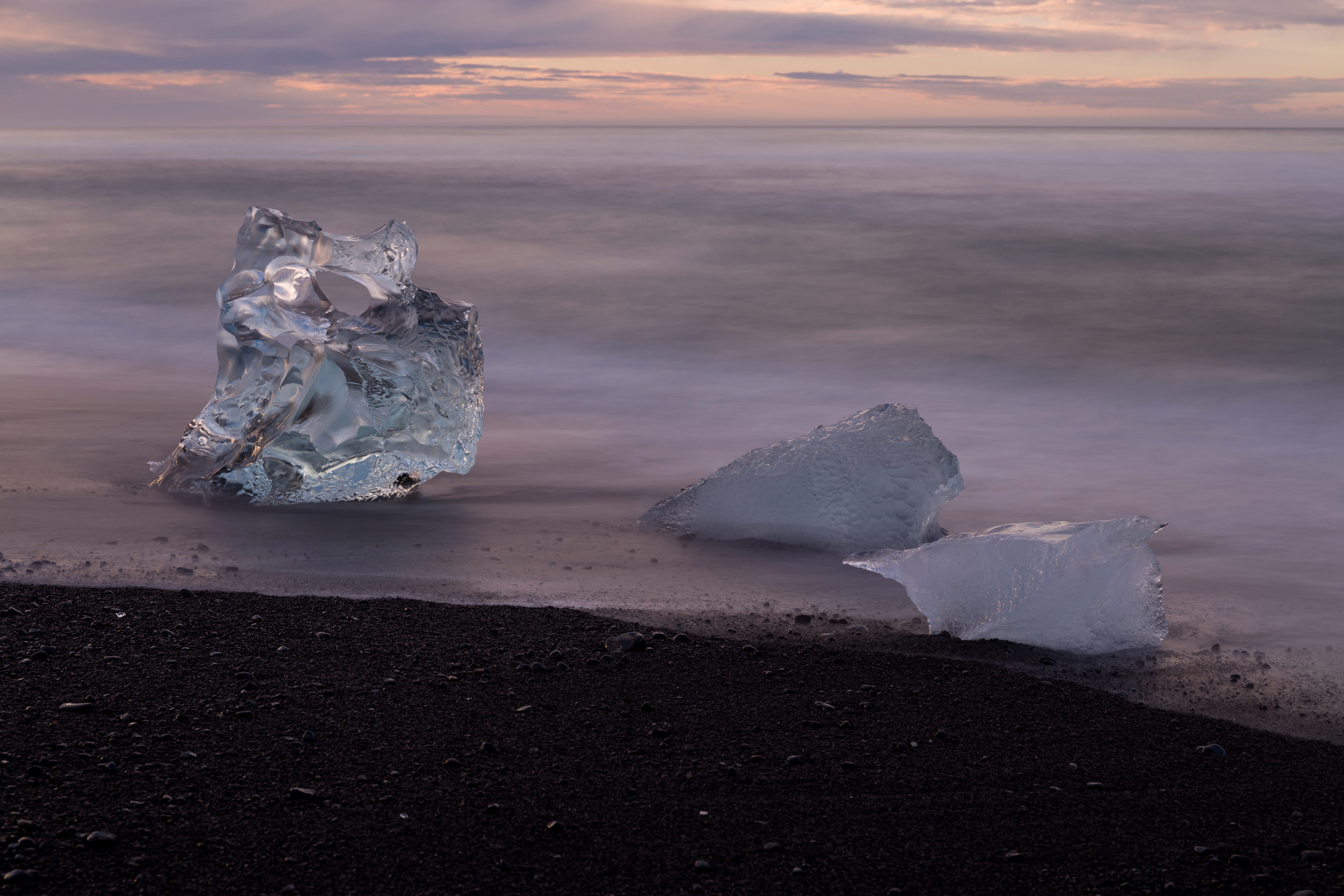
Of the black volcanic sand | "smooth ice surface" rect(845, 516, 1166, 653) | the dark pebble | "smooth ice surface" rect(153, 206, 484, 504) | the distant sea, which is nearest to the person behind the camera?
the black volcanic sand

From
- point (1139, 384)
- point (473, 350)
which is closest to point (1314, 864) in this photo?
point (473, 350)

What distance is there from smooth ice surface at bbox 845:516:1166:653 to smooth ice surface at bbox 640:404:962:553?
68cm

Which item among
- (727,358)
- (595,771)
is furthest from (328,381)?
(727,358)

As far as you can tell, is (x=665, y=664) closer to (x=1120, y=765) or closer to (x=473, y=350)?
(x=1120, y=765)

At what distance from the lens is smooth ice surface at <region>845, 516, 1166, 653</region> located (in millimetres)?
3412

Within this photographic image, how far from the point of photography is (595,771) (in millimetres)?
2475

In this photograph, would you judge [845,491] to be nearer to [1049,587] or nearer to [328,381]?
[1049,587]

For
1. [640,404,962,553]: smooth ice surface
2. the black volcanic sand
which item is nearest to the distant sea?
[640,404,962,553]: smooth ice surface

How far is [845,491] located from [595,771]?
215cm

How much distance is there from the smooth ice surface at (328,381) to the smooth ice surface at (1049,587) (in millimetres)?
2200

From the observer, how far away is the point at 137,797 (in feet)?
7.40

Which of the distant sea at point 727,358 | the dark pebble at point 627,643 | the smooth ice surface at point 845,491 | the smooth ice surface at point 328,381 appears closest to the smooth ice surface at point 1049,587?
the distant sea at point 727,358

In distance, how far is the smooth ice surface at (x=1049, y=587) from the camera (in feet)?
11.2

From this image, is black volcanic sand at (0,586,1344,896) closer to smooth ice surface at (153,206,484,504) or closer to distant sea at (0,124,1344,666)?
distant sea at (0,124,1344,666)
